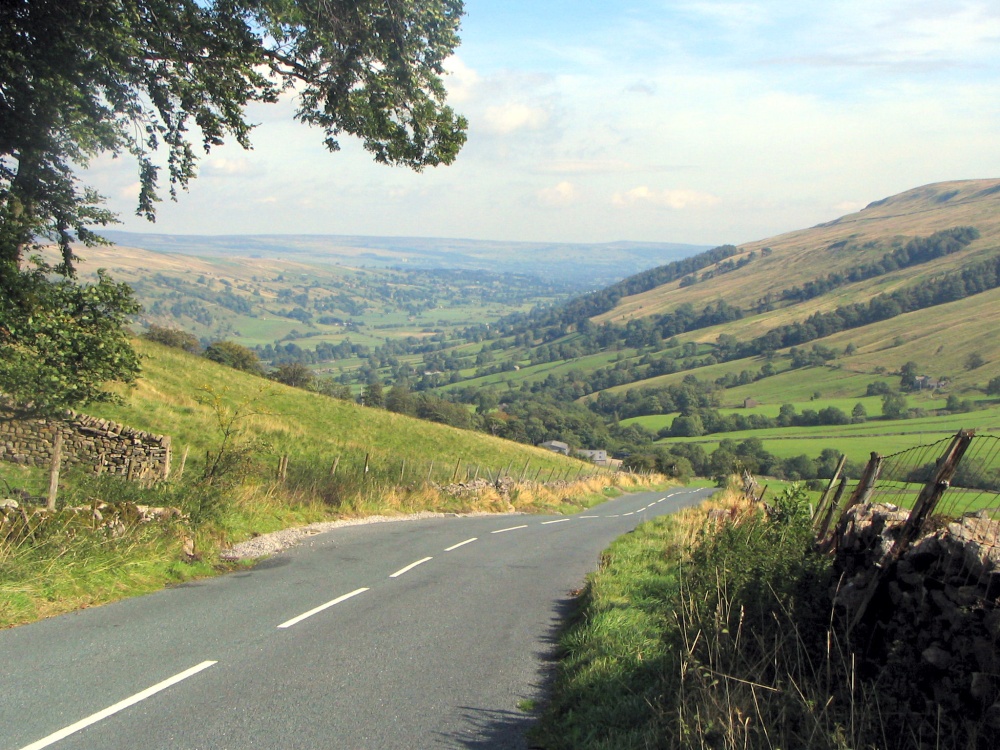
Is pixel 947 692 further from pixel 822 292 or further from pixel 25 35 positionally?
pixel 822 292

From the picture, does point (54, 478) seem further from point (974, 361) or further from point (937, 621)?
point (974, 361)

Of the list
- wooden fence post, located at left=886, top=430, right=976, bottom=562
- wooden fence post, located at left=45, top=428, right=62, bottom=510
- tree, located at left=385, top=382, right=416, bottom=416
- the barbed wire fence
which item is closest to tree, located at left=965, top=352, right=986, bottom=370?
tree, located at left=385, top=382, right=416, bottom=416

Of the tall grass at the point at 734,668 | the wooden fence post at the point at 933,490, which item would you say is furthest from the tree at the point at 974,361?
the wooden fence post at the point at 933,490

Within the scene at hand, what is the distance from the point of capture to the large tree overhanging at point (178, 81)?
11.9m

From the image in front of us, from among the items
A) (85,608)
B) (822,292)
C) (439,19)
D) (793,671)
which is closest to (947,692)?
(793,671)

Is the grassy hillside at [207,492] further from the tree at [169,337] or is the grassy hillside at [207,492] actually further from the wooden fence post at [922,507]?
the tree at [169,337]

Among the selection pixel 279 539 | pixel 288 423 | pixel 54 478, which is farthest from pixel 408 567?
pixel 288 423

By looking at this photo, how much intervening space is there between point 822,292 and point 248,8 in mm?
183684

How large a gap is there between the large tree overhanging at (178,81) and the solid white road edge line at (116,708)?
895cm

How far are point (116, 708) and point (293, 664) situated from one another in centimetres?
157

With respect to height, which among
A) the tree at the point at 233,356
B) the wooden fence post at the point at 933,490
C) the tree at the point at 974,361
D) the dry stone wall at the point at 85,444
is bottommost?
the tree at the point at 974,361

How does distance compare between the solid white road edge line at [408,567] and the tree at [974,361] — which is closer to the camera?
the solid white road edge line at [408,567]

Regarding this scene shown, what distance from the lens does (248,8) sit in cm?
1234

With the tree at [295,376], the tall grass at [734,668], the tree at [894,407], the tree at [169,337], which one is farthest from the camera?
the tree at [894,407]
